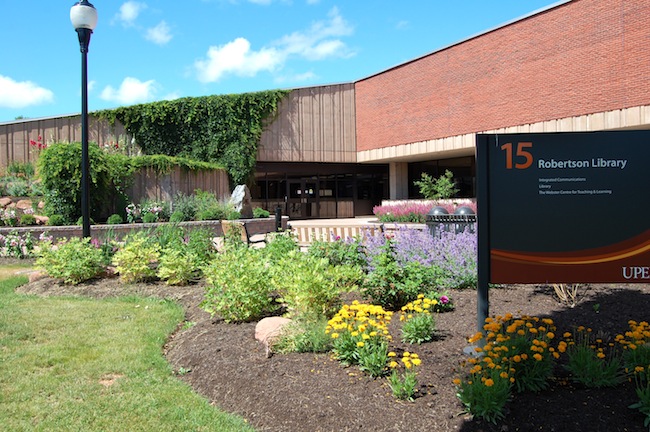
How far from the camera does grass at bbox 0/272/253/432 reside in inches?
131

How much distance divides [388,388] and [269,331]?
56.0 inches

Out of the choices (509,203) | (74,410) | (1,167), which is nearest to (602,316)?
(509,203)

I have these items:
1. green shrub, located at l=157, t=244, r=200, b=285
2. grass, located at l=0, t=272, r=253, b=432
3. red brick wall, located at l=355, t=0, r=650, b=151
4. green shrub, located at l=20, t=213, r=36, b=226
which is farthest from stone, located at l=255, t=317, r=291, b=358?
red brick wall, located at l=355, t=0, r=650, b=151

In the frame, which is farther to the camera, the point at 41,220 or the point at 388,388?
the point at 41,220

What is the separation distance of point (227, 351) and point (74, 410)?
1279mm

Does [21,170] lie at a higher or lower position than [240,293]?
higher

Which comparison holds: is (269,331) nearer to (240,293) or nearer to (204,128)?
(240,293)

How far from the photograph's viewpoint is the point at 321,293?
189 inches

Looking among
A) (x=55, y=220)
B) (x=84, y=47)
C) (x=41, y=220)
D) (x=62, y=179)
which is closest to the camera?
(x=84, y=47)

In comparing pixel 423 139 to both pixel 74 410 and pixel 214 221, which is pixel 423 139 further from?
pixel 74 410

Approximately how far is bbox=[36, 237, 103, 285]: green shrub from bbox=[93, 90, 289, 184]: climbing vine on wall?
17323mm

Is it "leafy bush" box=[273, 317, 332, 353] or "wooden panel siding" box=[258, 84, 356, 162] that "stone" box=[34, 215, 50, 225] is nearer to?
"wooden panel siding" box=[258, 84, 356, 162]

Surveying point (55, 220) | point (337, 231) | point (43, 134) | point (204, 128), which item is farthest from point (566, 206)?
point (43, 134)

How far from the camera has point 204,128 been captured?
83.8 ft
